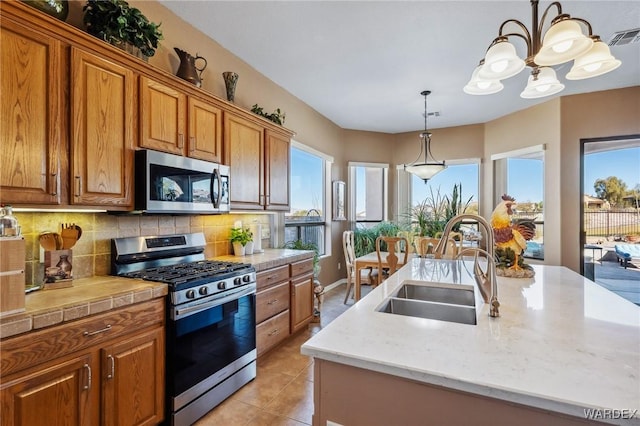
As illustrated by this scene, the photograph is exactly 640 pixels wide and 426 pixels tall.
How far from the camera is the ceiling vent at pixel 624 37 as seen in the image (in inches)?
105

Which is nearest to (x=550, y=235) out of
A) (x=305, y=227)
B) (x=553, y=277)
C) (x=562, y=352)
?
(x=553, y=277)

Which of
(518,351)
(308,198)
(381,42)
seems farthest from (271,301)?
(381,42)

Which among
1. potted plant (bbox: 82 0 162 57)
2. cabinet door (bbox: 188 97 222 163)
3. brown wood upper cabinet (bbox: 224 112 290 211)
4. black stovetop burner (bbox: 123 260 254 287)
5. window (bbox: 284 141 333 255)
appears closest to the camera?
potted plant (bbox: 82 0 162 57)

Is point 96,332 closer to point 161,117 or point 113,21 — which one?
point 161,117

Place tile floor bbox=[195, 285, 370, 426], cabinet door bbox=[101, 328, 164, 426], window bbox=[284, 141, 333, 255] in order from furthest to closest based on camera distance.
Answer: window bbox=[284, 141, 333, 255], tile floor bbox=[195, 285, 370, 426], cabinet door bbox=[101, 328, 164, 426]

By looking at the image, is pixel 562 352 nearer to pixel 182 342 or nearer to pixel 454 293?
pixel 454 293

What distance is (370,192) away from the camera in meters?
6.09

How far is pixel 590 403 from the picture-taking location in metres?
0.69

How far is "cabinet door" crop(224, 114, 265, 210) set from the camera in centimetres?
270

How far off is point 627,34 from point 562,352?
3305mm

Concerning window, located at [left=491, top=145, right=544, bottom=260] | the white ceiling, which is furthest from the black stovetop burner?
window, located at [left=491, top=145, right=544, bottom=260]

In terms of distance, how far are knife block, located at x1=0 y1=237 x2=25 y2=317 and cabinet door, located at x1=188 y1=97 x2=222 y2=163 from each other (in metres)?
1.20

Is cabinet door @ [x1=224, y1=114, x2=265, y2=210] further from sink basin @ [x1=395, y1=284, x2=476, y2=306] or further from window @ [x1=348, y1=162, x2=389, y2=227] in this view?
window @ [x1=348, y1=162, x2=389, y2=227]

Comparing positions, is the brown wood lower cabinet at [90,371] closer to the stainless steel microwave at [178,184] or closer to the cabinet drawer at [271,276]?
A: the stainless steel microwave at [178,184]
